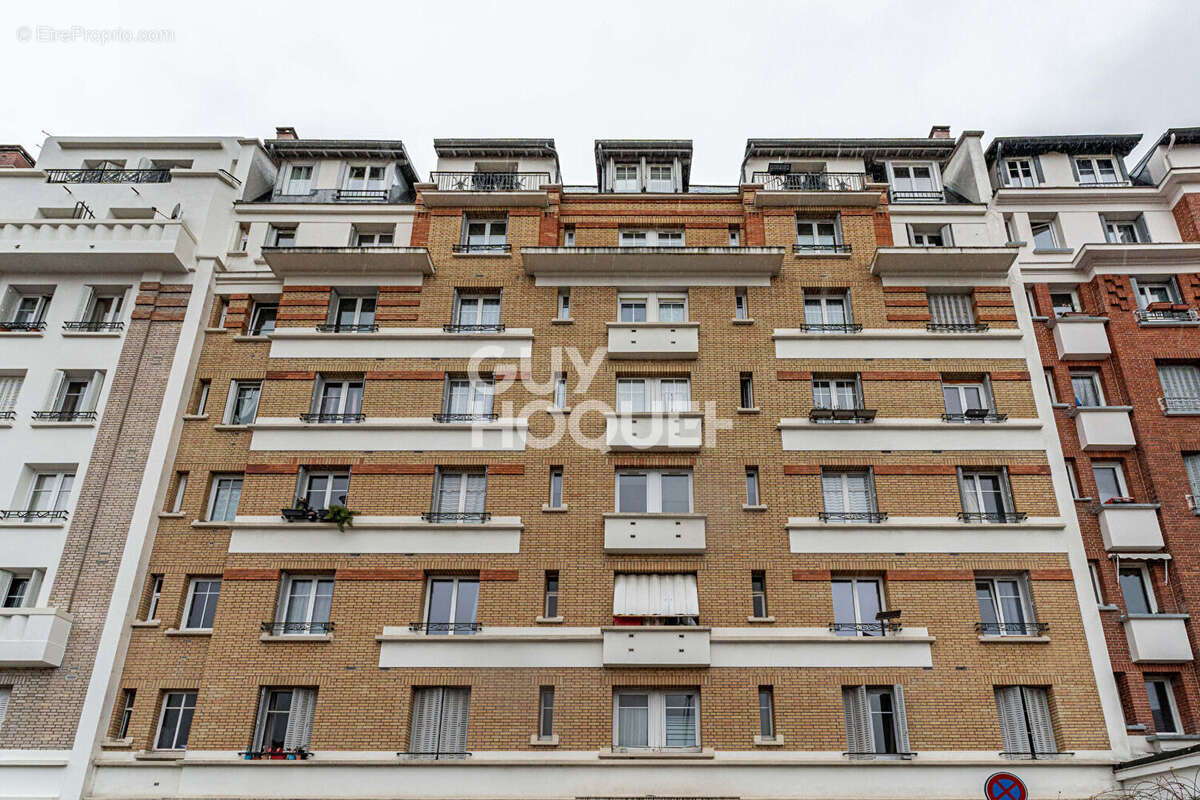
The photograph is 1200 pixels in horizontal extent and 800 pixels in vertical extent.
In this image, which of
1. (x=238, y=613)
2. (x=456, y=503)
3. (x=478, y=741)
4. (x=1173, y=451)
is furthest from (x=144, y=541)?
(x=1173, y=451)

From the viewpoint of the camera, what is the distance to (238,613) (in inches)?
781

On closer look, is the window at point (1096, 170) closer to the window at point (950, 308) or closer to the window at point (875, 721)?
the window at point (950, 308)

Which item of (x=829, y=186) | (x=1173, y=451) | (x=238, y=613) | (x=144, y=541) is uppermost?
(x=829, y=186)

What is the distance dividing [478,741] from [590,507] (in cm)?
600

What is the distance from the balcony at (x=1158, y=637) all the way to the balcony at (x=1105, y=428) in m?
4.54

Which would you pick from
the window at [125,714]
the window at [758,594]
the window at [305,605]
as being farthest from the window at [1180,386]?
the window at [125,714]

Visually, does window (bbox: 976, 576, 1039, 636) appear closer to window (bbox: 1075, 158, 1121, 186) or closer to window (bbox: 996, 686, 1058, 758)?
window (bbox: 996, 686, 1058, 758)

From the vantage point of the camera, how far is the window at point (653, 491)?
21.1 meters

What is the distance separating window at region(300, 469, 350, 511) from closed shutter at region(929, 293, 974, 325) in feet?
55.5

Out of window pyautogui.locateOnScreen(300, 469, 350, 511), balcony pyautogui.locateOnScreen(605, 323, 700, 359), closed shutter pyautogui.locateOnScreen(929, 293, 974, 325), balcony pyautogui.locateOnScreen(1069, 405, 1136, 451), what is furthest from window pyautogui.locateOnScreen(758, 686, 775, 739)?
closed shutter pyautogui.locateOnScreen(929, 293, 974, 325)

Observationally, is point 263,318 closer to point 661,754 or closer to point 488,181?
point 488,181

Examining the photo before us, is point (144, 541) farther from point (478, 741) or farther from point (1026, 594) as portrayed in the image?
point (1026, 594)

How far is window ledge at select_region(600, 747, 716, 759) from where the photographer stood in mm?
18141

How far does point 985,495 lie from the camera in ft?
69.7
